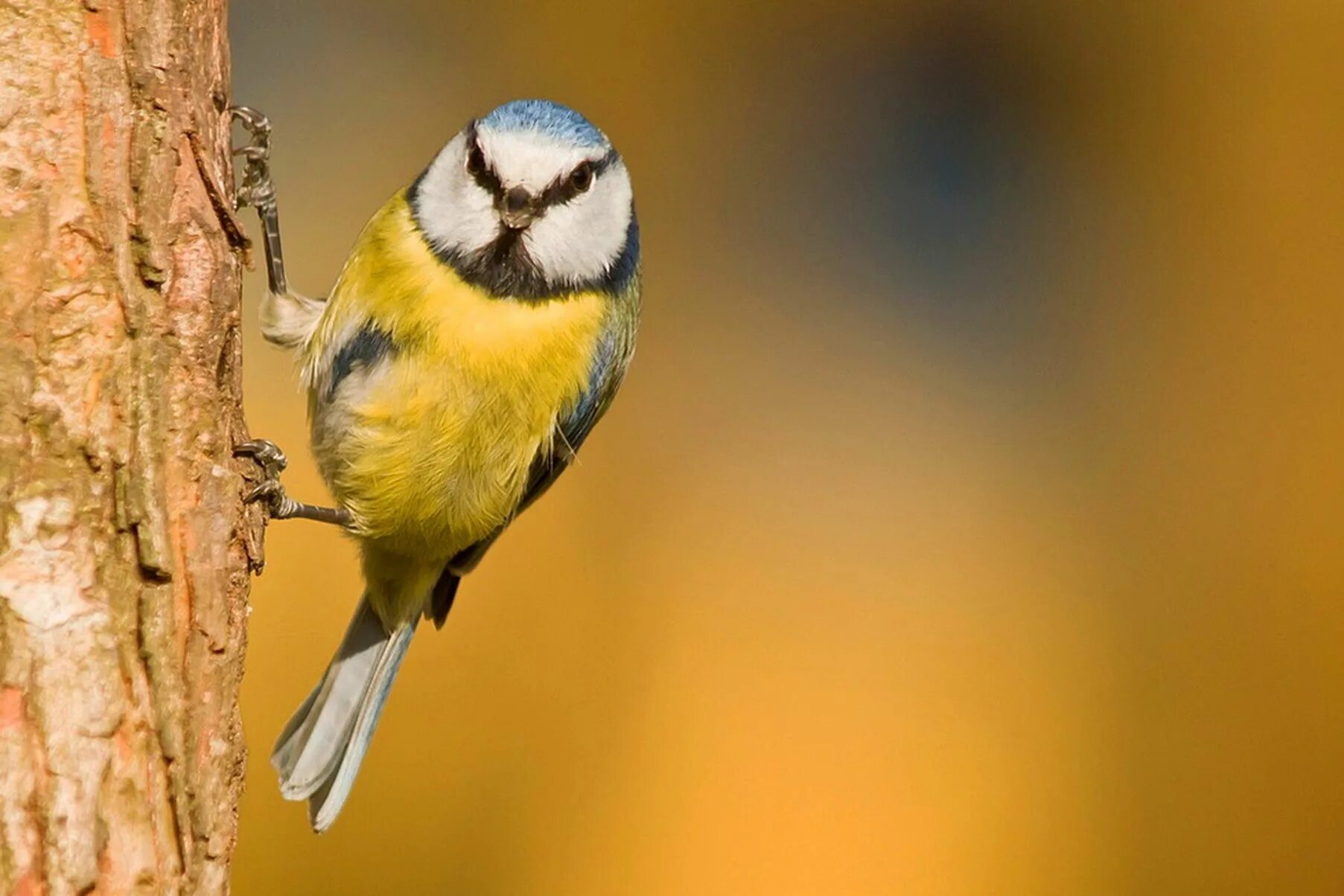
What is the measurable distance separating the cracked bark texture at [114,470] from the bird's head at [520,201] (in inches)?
18.3

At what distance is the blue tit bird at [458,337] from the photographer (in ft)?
6.03

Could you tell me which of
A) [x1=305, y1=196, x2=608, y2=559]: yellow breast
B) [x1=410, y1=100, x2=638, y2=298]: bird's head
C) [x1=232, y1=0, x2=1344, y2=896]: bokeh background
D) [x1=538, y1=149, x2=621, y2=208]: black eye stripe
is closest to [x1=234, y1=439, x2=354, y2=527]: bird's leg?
[x1=305, y1=196, x2=608, y2=559]: yellow breast

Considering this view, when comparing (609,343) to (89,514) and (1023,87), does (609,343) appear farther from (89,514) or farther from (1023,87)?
(1023,87)

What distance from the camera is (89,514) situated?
126 cm

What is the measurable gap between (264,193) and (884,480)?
195cm

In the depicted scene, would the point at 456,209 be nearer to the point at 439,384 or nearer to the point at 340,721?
the point at 439,384

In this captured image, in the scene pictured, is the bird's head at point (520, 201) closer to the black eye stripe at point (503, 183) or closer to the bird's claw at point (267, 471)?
the black eye stripe at point (503, 183)

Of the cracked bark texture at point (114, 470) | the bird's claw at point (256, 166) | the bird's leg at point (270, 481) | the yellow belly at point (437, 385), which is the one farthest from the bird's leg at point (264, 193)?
the cracked bark texture at point (114, 470)

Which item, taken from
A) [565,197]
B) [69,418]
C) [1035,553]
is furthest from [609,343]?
[1035,553]

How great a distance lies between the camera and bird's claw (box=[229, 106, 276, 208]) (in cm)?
191

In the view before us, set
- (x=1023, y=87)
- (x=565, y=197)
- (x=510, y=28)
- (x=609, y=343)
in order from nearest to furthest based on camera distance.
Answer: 1. (x=565, y=197)
2. (x=609, y=343)
3. (x=510, y=28)
4. (x=1023, y=87)

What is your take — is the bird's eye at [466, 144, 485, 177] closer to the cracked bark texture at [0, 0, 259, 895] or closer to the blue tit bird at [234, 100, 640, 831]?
the blue tit bird at [234, 100, 640, 831]

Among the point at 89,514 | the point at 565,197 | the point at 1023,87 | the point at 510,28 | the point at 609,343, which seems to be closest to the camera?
the point at 89,514

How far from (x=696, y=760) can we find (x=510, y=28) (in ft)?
5.86
